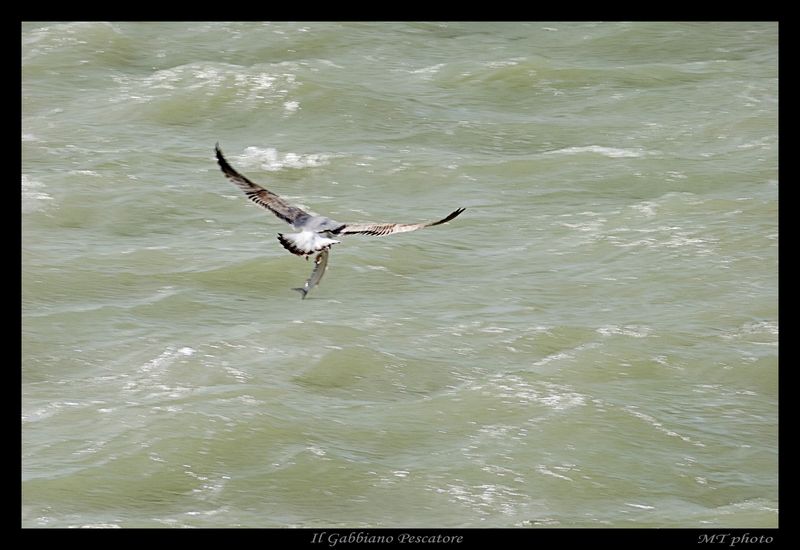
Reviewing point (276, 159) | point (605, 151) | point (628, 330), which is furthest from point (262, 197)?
point (605, 151)

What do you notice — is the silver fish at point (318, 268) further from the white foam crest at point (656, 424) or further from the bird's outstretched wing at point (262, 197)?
the white foam crest at point (656, 424)

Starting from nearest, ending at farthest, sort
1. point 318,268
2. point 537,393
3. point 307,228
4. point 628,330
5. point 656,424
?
point 307,228, point 318,268, point 656,424, point 537,393, point 628,330

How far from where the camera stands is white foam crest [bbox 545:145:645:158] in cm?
1623

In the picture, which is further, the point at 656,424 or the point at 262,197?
the point at 656,424

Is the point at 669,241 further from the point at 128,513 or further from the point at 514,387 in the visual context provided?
the point at 128,513

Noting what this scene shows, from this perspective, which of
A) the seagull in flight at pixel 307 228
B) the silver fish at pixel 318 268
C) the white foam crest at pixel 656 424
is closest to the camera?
the seagull in flight at pixel 307 228

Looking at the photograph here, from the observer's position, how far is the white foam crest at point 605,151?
16234 millimetres

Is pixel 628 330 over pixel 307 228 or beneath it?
beneath

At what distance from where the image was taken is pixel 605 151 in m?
16.3

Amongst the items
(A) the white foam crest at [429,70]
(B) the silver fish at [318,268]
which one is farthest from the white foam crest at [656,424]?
(A) the white foam crest at [429,70]

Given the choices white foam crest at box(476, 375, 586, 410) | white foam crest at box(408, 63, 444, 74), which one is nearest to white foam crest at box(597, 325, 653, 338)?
white foam crest at box(476, 375, 586, 410)

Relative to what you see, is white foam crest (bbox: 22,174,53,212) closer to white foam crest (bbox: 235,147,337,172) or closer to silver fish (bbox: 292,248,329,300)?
white foam crest (bbox: 235,147,337,172)

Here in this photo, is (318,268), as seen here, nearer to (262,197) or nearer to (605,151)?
(262,197)

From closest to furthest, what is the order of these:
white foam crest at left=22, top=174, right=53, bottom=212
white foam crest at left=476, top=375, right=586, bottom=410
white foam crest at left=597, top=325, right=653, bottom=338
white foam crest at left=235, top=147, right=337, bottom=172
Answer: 1. white foam crest at left=476, top=375, right=586, bottom=410
2. white foam crest at left=597, top=325, right=653, bottom=338
3. white foam crest at left=22, top=174, right=53, bottom=212
4. white foam crest at left=235, top=147, right=337, bottom=172
